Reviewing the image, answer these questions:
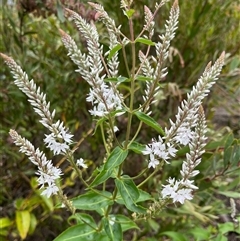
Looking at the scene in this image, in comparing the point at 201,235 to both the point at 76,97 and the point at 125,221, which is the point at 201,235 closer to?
the point at 125,221

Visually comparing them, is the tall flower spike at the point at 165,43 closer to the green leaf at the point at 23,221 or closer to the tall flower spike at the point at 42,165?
the tall flower spike at the point at 42,165

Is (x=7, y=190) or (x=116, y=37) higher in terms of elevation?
(x=116, y=37)

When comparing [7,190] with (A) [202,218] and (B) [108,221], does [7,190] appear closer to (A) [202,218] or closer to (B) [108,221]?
(A) [202,218]

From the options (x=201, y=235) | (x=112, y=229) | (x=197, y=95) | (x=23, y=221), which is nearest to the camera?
(x=197, y=95)

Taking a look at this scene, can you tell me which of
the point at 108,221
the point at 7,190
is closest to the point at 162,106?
the point at 7,190

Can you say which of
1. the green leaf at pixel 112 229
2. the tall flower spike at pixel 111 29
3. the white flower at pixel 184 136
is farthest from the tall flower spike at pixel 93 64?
the green leaf at pixel 112 229

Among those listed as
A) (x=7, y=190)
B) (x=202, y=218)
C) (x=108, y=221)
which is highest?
(x=108, y=221)

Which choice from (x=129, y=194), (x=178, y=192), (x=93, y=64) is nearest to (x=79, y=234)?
(x=129, y=194)
